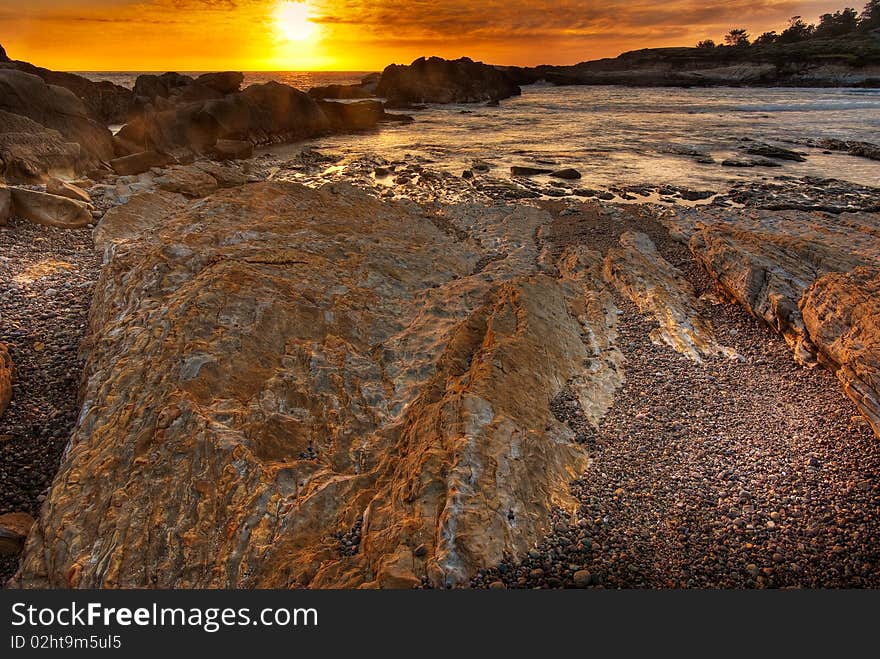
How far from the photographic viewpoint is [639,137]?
4850 cm

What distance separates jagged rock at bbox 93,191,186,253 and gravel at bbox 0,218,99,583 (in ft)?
2.44

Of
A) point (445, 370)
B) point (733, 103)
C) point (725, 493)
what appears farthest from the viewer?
point (733, 103)

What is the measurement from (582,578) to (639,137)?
51456 mm

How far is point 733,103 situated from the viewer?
80438 millimetres

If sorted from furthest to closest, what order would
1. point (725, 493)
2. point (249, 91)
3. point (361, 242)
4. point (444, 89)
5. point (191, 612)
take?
point (444, 89), point (249, 91), point (361, 242), point (725, 493), point (191, 612)

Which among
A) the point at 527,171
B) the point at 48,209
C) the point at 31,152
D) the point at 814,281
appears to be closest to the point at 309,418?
the point at 814,281

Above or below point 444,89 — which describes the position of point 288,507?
below

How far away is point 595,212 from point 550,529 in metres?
19.4

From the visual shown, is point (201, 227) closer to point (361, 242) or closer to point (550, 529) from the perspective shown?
point (361, 242)

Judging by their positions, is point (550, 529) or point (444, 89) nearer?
A: point (550, 529)

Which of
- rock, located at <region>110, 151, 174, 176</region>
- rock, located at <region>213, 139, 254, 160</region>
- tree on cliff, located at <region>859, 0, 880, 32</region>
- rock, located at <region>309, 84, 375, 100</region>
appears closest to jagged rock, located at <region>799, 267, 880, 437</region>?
rock, located at <region>110, 151, 174, 176</region>

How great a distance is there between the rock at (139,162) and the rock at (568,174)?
88.1 ft

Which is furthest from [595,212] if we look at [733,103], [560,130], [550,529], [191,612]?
[733,103]

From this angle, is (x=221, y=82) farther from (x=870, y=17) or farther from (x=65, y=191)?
(x=870, y=17)
